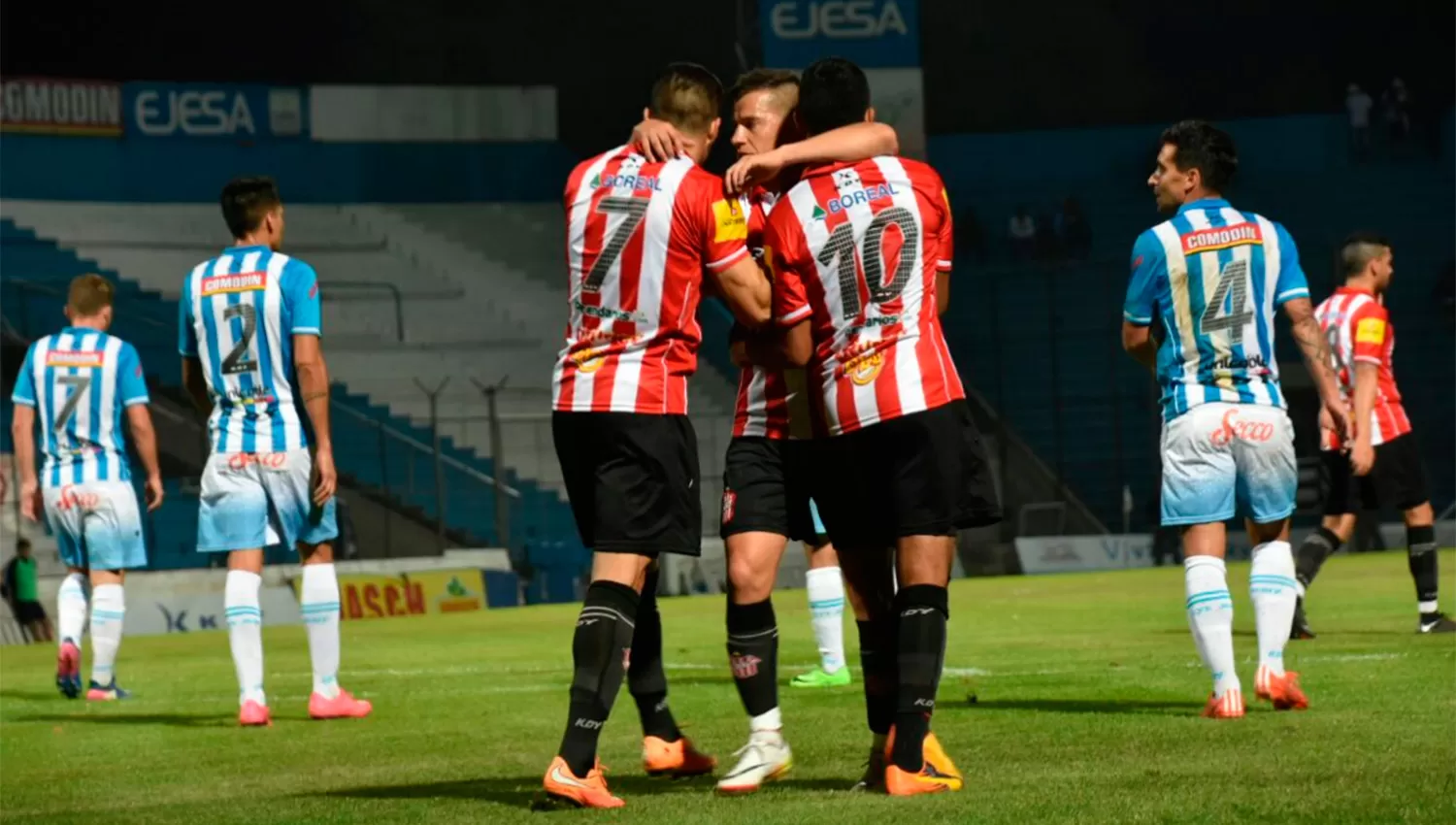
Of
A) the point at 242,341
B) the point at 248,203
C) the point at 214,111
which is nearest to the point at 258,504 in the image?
the point at 242,341

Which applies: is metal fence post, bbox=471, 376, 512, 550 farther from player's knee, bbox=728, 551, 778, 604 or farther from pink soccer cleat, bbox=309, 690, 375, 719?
player's knee, bbox=728, 551, 778, 604

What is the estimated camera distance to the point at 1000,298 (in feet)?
99.9

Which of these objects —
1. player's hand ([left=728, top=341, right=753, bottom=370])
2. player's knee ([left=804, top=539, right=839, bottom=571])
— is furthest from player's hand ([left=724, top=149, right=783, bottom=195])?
player's knee ([left=804, top=539, right=839, bottom=571])

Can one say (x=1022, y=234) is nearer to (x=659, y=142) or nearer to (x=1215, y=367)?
(x=1215, y=367)

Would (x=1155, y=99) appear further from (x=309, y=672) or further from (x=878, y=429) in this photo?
(x=878, y=429)

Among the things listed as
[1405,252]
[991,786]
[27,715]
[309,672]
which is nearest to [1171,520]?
[991,786]

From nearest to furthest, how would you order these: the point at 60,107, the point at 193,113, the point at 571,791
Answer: the point at 571,791, the point at 60,107, the point at 193,113

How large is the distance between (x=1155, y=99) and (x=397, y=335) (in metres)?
12.6

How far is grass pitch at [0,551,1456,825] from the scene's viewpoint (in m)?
5.02

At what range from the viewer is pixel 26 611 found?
22094 mm

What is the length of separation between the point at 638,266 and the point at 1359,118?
28765 millimetres

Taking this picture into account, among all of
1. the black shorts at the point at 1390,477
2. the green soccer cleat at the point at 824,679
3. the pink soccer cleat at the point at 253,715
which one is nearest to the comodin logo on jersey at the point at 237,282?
the pink soccer cleat at the point at 253,715

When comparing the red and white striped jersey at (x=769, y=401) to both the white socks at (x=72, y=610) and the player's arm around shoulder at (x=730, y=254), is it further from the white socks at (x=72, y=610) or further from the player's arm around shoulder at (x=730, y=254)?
the white socks at (x=72, y=610)

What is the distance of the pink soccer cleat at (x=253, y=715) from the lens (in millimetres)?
8422
